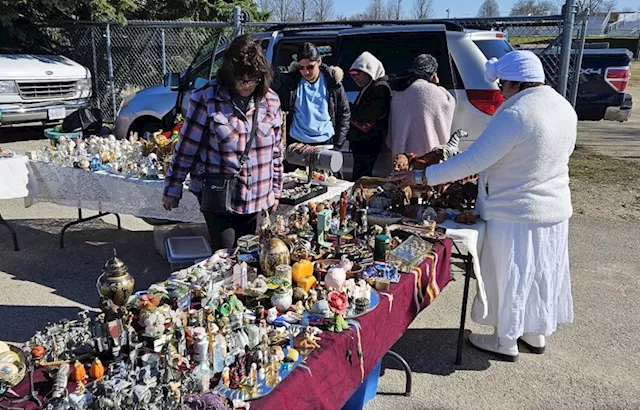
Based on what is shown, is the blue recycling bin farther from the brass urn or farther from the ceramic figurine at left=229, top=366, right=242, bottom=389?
the brass urn

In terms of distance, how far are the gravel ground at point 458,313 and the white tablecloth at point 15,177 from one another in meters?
0.59

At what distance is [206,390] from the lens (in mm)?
1671

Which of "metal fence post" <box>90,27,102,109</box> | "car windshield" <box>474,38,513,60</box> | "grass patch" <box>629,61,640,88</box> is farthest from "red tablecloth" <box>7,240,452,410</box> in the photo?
"grass patch" <box>629,61,640,88</box>

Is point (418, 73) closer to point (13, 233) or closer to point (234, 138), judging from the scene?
point (234, 138)

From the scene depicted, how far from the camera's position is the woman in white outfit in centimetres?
279

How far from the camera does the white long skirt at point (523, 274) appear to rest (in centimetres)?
298

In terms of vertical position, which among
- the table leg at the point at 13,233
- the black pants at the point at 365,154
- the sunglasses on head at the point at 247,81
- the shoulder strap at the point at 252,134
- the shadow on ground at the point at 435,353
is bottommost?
the shadow on ground at the point at 435,353

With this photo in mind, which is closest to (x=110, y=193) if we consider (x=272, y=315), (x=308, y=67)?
(x=308, y=67)

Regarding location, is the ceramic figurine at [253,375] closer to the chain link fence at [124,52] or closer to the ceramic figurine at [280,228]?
the ceramic figurine at [280,228]

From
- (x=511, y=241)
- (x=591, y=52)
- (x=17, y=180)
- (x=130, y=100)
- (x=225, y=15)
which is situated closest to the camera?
(x=511, y=241)

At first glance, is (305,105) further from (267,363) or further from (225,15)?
(225,15)

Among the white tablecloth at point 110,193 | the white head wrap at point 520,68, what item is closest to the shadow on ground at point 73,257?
the white tablecloth at point 110,193

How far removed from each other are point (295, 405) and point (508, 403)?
172 cm

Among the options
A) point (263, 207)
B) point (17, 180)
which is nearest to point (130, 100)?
point (17, 180)
